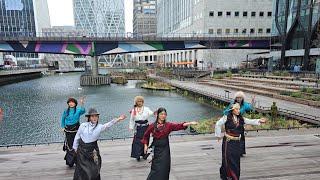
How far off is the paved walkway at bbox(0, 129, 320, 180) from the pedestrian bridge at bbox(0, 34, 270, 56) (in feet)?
144

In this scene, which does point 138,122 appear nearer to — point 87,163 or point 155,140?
point 155,140

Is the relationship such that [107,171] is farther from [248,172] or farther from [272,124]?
[272,124]

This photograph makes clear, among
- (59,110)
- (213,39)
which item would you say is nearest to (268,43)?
(213,39)

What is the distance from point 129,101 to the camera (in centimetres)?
3431

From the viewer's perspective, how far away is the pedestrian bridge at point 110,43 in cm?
4947

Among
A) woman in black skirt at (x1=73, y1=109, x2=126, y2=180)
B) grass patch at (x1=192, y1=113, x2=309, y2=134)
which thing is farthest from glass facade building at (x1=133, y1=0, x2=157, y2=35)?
woman in black skirt at (x1=73, y1=109, x2=126, y2=180)

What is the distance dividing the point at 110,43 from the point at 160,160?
50638mm

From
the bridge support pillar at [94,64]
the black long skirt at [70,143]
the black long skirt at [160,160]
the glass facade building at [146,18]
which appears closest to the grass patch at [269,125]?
the black long skirt at [70,143]

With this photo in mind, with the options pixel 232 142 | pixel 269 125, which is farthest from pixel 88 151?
pixel 269 125

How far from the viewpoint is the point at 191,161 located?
26.8ft

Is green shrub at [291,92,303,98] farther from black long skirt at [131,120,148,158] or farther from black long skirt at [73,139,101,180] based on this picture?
black long skirt at [73,139,101,180]

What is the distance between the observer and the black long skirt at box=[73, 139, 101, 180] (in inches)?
221

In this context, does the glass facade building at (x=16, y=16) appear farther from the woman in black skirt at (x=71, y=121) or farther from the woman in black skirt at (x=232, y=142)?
the woman in black skirt at (x=232, y=142)

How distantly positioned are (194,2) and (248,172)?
79343mm
